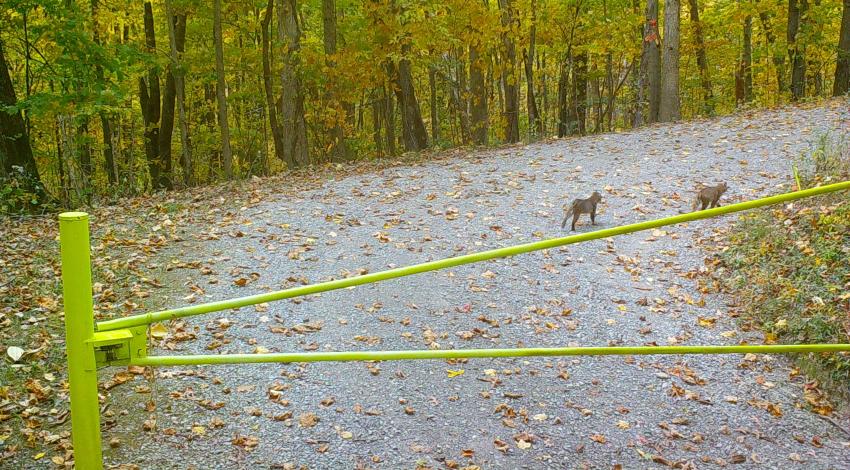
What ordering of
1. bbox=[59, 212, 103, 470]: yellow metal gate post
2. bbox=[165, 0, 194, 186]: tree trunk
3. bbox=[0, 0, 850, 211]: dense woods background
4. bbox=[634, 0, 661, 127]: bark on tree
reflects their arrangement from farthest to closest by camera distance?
1. bbox=[634, 0, 661, 127]: bark on tree
2. bbox=[165, 0, 194, 186]: tree trunk
3. bbox=[0, 0, 850, 211]: dense woods background
4. bbox=[59, 212, 103, 470]: yellow metal gate post

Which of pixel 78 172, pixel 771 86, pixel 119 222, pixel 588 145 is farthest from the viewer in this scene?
pixel 771 86

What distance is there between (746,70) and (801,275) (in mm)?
16966

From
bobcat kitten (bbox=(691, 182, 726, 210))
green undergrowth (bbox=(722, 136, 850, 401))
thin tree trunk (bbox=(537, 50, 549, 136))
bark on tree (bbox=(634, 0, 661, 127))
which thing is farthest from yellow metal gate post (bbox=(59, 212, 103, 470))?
thin tree trunk (bbox=(537, 50, 549, 136))

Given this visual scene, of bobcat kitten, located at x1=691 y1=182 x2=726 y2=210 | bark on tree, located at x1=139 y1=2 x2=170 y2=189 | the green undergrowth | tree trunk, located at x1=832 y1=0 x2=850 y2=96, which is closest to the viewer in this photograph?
the green undergrowth

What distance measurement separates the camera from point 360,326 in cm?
541

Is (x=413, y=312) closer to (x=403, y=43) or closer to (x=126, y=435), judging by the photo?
(x=126, y=435)

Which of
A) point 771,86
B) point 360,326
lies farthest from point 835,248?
point 771,86

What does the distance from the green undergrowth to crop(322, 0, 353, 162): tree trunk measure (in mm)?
9534

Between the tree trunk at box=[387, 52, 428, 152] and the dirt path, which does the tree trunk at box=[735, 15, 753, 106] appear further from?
the dirt path

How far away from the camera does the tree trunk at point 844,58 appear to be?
14.4 m

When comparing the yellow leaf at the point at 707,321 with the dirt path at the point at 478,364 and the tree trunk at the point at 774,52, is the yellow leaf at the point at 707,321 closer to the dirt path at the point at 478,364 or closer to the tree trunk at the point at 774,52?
the dirt path at the point at 478,364

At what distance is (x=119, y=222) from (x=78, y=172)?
2899mm

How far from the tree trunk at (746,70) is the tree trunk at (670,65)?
5202 mm

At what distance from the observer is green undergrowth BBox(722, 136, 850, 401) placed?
4801 mm
